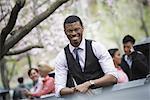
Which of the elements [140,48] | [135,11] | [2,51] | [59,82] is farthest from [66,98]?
[135,11]

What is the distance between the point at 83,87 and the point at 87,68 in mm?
226

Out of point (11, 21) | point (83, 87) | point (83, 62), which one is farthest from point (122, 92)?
point (11, 21)

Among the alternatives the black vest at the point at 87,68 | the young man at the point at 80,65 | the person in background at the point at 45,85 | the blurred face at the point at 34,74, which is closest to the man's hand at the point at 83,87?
the young man at the point at 80,65

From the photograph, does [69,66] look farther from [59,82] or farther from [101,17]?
[101,17]

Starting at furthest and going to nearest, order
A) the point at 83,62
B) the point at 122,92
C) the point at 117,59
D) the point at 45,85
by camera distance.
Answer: the point at 45,85 → the point at 117,59 → the point at 83,62 → the point at 122,92

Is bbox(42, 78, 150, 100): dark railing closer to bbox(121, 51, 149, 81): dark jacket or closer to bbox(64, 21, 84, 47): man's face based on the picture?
bbox(64, 21, 84, 47): man's face

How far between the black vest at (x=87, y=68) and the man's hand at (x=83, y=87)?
13 cm

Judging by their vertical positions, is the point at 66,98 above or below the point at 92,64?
below

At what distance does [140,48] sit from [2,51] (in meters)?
2.65

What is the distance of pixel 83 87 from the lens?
14.5ft

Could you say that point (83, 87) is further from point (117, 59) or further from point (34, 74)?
point (34, 74)

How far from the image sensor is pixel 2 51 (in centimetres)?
707

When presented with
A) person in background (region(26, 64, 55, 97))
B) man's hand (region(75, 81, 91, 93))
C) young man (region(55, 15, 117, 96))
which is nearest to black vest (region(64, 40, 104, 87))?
young man (region(55, 15, 117, 96))

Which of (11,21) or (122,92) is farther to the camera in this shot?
(11,21)
